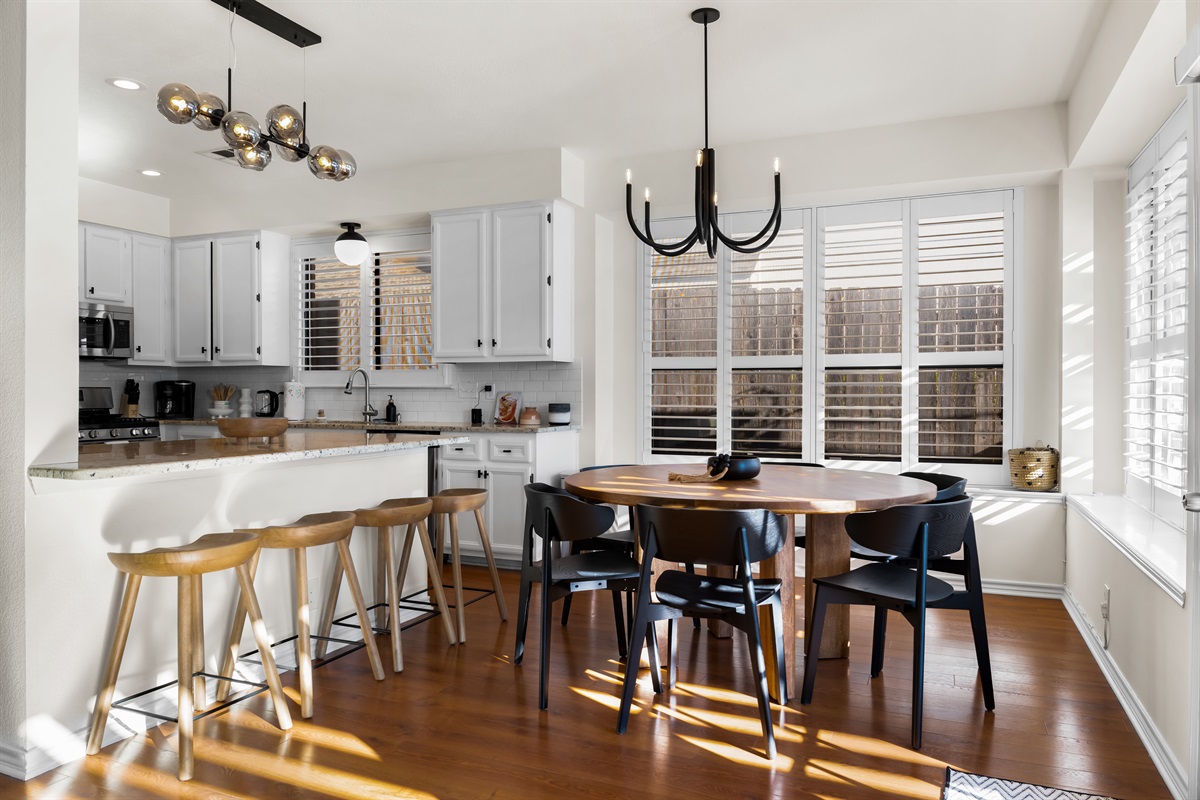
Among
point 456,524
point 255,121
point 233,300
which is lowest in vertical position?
point 456,524

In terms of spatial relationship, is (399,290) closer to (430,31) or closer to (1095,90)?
(430,31)

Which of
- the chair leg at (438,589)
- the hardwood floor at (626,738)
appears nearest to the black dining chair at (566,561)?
the hardwood floor at (626,738)

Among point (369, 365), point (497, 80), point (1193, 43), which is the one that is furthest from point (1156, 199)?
point (369, 365)

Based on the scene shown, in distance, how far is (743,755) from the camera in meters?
2.57

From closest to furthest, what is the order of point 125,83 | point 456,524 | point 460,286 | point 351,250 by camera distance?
point 456,524 < point 125,83 < point 351,250 < point 460,286

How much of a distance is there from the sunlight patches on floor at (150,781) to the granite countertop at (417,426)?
302 centimetres

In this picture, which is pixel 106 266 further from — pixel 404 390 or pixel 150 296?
pixel 404 390

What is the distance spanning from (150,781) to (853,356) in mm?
4274

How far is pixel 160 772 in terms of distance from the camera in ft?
8.14

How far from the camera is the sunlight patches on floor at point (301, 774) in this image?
2327 millimetres

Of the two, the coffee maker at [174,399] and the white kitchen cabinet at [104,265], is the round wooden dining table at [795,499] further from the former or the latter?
the coffee maker at [174,399]

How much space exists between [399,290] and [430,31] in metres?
2.79

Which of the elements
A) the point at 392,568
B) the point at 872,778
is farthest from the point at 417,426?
the point at 872,778

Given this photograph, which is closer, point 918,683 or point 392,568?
point 918,683
